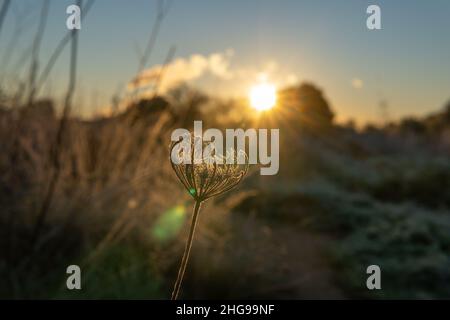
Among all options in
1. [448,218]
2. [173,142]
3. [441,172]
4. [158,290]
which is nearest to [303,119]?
[441,172]

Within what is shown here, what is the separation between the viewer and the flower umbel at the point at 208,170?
87 cm

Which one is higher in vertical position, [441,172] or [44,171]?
[441,172]

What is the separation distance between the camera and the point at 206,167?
3.04 ft

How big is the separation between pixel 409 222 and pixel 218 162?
17.0ft

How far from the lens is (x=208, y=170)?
3.03 feet

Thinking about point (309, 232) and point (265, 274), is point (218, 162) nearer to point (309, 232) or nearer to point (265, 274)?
point (265, 274)

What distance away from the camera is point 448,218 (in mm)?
6258

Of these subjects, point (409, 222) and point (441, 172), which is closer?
Result: point (409, 222)

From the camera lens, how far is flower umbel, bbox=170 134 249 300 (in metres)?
0.87

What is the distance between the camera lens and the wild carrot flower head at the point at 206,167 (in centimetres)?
87

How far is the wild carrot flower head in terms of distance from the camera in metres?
0.87

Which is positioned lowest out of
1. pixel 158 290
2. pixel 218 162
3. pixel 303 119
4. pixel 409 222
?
pixel 158 290

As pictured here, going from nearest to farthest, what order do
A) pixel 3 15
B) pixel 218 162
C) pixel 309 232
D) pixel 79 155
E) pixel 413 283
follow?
pixel 218 162
pixel 3 15
pixel 79 155
pixel 413 283
pixel 309 232

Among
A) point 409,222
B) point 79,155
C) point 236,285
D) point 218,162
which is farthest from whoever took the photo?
point 409,222
